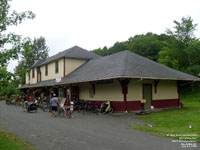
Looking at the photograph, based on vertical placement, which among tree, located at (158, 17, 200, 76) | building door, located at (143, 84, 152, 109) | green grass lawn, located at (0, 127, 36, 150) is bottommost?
green grass lawn, located at (0, 127, 36, 150)

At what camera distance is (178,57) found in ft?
116

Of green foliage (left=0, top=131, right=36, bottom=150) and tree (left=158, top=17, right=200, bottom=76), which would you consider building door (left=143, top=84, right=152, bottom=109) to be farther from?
tree (left=158, top=17, right=200, bottom=76)

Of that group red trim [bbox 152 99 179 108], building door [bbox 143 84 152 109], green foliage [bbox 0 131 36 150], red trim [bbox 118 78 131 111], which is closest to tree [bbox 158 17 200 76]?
A: red trim [bbox 152 99 179 108]

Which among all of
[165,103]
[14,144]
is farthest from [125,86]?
[14,144]

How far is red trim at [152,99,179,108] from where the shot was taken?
16.5 meters

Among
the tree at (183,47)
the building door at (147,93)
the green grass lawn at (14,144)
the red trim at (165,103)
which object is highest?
the tree at (183,47)

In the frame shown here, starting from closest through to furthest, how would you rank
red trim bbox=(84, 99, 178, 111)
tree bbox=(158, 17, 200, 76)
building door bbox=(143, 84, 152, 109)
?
red trim bbox=(84, 99, 178, 111)
building door bbox=(143, 84, 152, 109)
tree bbox=(158, 17, 200, 76)

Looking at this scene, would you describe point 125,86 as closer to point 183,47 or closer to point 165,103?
point 165,103

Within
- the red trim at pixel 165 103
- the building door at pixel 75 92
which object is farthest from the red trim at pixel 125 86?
the building door at pixel 75 92

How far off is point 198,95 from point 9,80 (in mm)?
30373

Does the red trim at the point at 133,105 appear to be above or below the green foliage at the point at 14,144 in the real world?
A: above

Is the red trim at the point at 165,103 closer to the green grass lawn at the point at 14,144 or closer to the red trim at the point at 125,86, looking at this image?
the red trim at the point at 125,86

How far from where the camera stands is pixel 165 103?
17.0 m

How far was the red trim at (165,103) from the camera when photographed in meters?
16.5
